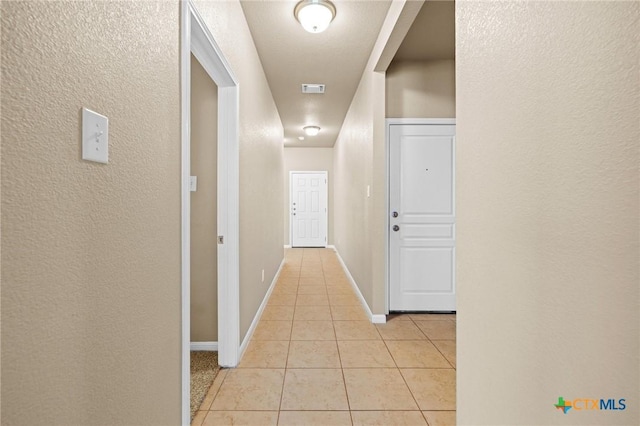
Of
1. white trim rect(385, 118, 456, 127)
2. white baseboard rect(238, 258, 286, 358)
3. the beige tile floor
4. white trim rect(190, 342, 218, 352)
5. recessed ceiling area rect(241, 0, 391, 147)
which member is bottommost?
the beige tile floor

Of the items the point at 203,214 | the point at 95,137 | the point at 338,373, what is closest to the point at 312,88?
the point at 203,214

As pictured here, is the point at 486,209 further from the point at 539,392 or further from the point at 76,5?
the point at 76,5

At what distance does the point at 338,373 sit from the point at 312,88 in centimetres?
315

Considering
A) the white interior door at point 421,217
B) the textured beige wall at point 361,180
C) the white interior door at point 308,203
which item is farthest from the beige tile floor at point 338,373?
the white interior door at point 308,203

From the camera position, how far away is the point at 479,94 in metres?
1.15

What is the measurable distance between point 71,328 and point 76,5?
731 mm

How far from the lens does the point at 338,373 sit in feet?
6.78

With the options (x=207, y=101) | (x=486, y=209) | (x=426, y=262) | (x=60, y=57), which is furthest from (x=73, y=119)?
(x=426, y=262)

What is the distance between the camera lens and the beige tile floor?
167cm

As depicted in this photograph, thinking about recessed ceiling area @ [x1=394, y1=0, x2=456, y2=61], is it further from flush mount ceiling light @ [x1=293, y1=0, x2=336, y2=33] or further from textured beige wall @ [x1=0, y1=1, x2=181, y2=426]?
textured beige wall @ [x1=0, y1=1, x2=181, y2=426]

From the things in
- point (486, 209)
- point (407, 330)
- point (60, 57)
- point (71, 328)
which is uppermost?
point (60, 57)

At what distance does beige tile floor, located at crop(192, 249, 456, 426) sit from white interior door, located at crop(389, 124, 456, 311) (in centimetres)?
25

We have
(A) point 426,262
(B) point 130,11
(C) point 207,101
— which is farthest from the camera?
(A) point 426,262

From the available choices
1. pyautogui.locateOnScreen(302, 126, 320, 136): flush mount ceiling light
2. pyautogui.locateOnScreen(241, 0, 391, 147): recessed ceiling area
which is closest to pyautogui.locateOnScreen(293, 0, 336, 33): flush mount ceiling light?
pyautogui.locateOnScreen(241, 0, 391, 147): recessed ceiling area
